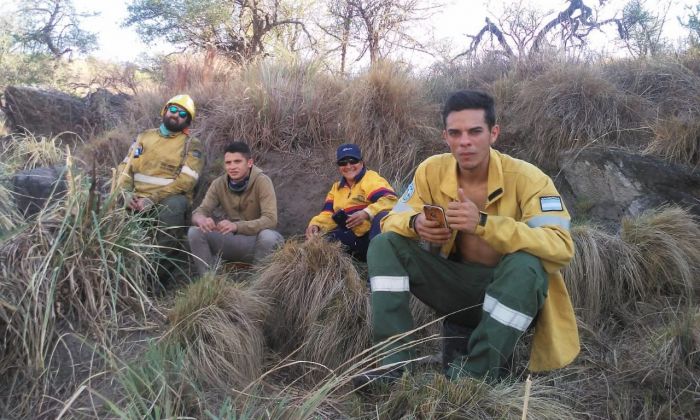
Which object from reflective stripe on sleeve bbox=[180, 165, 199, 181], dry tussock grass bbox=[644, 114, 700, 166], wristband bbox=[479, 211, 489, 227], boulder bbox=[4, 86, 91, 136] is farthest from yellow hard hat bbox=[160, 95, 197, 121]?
dry tussock grass bbox=[644, 114, 700, 166]

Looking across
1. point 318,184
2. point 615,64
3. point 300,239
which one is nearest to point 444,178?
point 300,239

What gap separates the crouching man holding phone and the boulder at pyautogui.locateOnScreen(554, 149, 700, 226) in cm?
189

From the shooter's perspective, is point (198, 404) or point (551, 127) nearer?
point (198, 404)

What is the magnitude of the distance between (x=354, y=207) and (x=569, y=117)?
8.39 ft

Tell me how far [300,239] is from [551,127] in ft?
9.08

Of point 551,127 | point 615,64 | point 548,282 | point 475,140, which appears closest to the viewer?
point 548,282

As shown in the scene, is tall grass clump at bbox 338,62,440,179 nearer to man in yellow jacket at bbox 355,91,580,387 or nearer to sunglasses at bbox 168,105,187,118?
sunglasses at bbox 168,105,187,118

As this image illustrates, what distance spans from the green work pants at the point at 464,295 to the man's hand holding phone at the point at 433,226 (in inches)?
5.8

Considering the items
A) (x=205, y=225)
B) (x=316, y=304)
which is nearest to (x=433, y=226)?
(x=316, y=304)

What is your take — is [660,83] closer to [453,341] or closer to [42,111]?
[453,341]

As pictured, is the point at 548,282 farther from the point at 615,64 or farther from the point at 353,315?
the point at 615,64

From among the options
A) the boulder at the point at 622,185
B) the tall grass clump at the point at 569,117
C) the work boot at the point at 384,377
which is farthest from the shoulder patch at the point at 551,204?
the tall grass clump at the point at 569,117

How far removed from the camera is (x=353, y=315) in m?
3.33

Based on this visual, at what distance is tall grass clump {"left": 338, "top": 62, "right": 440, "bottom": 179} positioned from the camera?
212 inches
